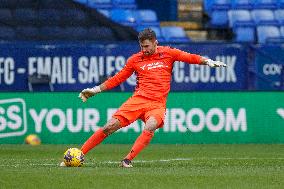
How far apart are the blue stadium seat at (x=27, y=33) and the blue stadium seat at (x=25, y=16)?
224 mm

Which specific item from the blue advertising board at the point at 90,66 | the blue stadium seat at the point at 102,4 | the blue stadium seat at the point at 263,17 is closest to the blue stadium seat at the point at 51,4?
the blue advertising board at the point at 90,66

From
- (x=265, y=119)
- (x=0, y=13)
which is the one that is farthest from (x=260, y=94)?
(x=0, y=13)

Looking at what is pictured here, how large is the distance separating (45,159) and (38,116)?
19.9ft

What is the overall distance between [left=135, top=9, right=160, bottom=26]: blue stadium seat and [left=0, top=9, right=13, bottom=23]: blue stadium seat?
398 centimetres

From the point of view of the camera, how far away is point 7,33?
75.6 feet

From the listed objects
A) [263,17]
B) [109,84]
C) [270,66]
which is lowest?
[270,66]

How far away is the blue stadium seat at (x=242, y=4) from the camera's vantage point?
93.4ft

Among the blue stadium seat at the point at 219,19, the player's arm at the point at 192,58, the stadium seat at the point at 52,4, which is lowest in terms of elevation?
the player's arm at the point at 192,58

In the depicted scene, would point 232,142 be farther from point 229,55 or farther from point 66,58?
point 66,58

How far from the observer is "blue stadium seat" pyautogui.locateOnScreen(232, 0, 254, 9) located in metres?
28.5

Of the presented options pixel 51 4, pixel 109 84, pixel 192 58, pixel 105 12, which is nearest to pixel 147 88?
pixel 109 84

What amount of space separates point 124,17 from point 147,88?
12.8 m

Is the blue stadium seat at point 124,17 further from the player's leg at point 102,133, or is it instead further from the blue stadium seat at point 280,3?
the player's leg at point 102,133

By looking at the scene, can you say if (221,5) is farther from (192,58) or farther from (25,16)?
(192,58)
